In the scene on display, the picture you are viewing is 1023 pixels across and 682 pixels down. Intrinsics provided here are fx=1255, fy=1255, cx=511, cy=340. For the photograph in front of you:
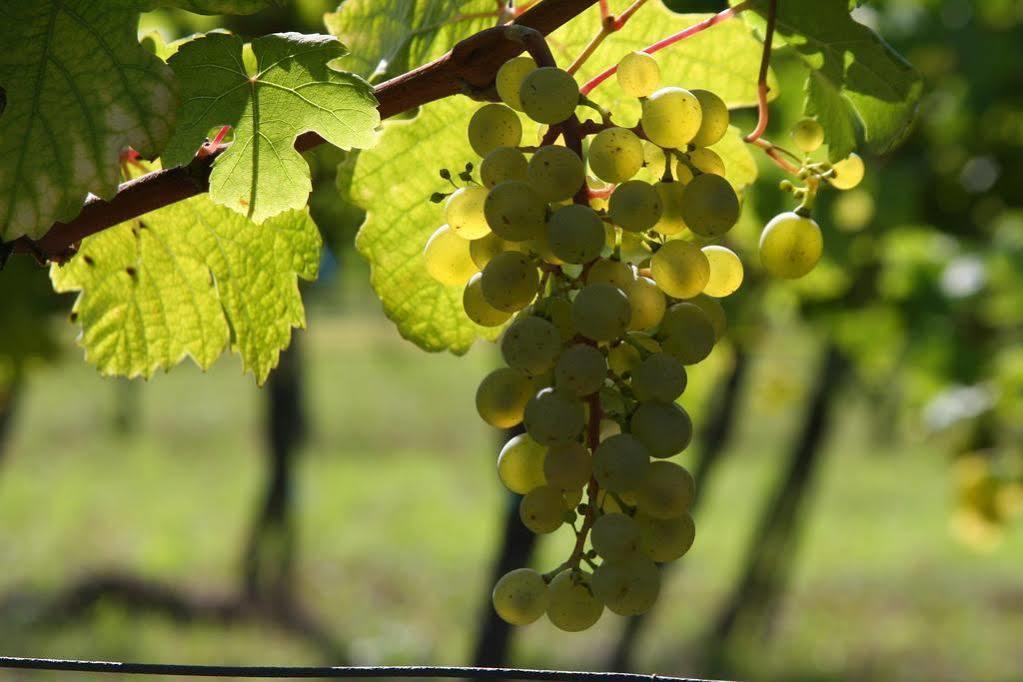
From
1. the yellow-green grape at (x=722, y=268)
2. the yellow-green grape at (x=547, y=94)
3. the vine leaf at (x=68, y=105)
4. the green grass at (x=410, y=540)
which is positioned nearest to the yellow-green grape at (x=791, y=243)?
the yellow-green grape at (x=722, y=268)

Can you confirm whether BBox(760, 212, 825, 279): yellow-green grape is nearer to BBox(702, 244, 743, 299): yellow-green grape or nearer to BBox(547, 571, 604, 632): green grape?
BBox(702, 244, 743, 299): yellow-green grape

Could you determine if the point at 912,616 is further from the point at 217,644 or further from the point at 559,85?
the point at 559,85

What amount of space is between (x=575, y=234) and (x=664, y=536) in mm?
121

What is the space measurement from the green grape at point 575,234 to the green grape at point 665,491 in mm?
83

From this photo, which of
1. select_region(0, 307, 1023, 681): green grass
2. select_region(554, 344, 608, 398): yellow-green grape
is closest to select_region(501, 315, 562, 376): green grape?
select_region(554, 344, 608, 398): yellow-green grape

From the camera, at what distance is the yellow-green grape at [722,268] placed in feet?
1.74

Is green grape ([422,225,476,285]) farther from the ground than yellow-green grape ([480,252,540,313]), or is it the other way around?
yellow-green grape ([480,252,540,313])

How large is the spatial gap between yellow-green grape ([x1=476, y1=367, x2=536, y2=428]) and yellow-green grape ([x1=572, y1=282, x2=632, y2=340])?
45mm

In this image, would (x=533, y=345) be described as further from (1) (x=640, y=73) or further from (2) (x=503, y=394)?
(1) (x=640, y=73)

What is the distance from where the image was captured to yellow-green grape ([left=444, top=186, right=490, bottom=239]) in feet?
1.68

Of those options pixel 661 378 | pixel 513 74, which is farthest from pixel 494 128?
pixel 661 378

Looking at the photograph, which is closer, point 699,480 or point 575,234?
point 575,234

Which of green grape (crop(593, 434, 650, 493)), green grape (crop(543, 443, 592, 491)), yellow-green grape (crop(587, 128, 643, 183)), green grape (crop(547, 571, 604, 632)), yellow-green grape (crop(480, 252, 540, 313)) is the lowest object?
green grape (crop(547, 571, 604, 632))

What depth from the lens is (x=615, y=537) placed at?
456 mm
